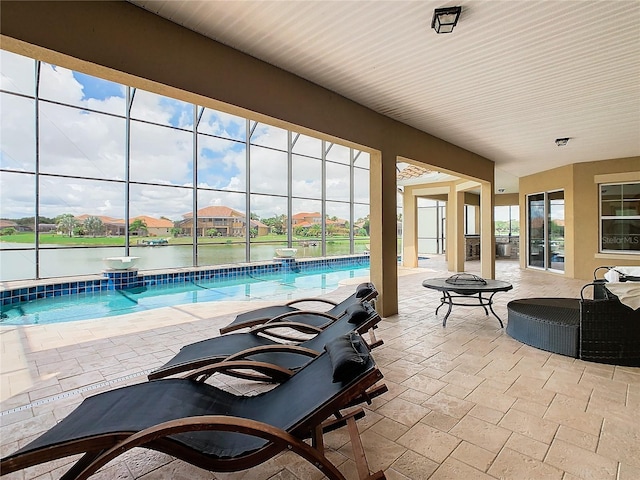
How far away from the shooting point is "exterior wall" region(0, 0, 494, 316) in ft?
7.11

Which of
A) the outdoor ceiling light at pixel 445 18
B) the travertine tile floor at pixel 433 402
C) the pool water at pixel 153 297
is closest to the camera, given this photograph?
the travertine tile floor at pixel 433 402

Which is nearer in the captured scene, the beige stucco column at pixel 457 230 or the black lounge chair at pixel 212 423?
the black lounge chair at pixel 212 423

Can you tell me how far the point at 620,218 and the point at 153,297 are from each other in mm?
11072

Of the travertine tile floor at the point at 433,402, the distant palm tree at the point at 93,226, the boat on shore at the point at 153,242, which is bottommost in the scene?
the travertine tile floor at the point at 433,402

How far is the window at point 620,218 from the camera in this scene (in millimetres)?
8069

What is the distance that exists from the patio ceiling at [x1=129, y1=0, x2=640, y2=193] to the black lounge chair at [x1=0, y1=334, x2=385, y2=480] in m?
Answer: 2.45

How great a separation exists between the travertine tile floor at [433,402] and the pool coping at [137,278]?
293 centimetres

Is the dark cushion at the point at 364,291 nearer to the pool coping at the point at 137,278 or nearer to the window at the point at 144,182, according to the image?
the window at the point at 144,182

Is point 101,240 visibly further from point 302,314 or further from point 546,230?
point 546,230

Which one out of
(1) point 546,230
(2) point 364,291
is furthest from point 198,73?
(1) point 546,230

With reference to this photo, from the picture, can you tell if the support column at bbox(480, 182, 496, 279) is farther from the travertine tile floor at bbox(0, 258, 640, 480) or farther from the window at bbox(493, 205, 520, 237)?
the window at bbox(493, 205, 520, 237)

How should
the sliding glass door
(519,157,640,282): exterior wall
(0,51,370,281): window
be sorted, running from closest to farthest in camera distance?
(0,51,370,281): window → (519,157,640,282): exterior wall → the sliding glass door

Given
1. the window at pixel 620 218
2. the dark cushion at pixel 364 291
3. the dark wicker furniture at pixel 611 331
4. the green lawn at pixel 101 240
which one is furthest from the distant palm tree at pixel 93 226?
the window at pixel 620 218

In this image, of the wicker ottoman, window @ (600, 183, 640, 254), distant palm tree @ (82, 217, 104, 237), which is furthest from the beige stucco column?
distant palm tree @ (82, 217, 104, 237)
